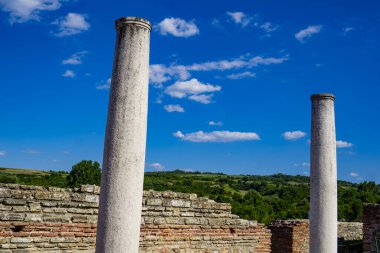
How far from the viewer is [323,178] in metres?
8.92

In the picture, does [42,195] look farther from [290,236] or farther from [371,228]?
[371,228]

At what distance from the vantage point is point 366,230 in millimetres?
15578

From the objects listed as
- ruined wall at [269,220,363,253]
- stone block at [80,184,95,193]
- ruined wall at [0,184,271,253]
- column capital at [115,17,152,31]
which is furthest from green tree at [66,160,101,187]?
column capital at [115,17,152,31]

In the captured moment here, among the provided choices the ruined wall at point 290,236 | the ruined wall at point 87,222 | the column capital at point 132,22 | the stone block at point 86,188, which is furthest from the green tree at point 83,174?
the column capital at point 132,22

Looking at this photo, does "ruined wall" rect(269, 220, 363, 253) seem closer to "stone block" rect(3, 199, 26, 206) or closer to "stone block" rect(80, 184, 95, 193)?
"stone block" rect(80, 184, 95, 193)

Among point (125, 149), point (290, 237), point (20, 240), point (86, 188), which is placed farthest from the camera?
point (290, 237)

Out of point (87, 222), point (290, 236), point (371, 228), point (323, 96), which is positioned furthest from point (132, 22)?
point (371, 228)

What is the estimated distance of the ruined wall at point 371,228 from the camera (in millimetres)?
15320

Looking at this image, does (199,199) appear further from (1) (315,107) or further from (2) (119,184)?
(2) (119,184)

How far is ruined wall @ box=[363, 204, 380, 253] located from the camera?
50.3 ft

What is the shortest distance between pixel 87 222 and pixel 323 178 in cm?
489

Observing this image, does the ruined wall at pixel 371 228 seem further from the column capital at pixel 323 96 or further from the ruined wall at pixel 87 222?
the column capital at pixel 323 96

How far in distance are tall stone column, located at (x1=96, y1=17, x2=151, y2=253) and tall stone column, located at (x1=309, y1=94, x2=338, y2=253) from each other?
4.99 meters

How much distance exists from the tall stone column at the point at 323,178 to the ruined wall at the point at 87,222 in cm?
264
